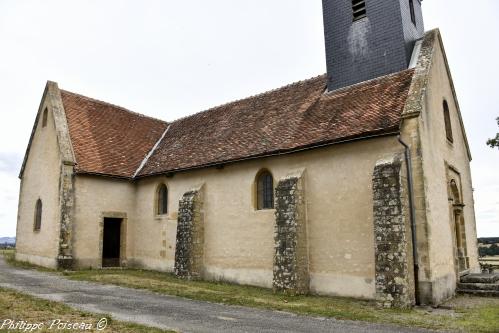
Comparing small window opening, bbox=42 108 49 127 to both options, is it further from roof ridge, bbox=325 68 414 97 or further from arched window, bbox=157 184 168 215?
roof ridge, bbox=325 68 414 97

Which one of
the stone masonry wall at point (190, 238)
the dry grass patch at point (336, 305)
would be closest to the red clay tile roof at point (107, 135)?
the stone masonry wall at point (190, 238)

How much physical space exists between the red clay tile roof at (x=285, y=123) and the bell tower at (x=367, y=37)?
64 cm

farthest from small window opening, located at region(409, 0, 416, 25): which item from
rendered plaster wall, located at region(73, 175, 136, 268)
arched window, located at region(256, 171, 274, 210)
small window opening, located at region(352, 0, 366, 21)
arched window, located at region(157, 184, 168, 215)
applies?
rendered plaster wall, located at region(73, 175, 136, 268)

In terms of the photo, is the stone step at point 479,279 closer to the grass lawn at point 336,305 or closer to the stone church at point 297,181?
the stone church at point 297,181

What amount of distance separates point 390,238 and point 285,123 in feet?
22.1

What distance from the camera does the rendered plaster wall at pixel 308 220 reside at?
12.0 meters

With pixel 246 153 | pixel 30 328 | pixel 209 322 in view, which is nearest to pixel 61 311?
pixel 30 328

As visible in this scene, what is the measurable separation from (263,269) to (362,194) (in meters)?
4.58

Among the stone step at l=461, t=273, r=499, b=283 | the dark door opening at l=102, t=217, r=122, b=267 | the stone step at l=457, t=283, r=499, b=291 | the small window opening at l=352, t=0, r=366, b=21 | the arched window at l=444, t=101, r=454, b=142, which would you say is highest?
the small window opening at l=352, t=0, r=366, b=21

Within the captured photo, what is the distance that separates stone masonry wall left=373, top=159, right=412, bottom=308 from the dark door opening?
13469 millimetres

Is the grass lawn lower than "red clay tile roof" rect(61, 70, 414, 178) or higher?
lower

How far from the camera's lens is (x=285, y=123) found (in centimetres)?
1566

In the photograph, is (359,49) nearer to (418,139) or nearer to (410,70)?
(410,70)

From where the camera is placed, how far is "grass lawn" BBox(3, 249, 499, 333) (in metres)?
8.66
